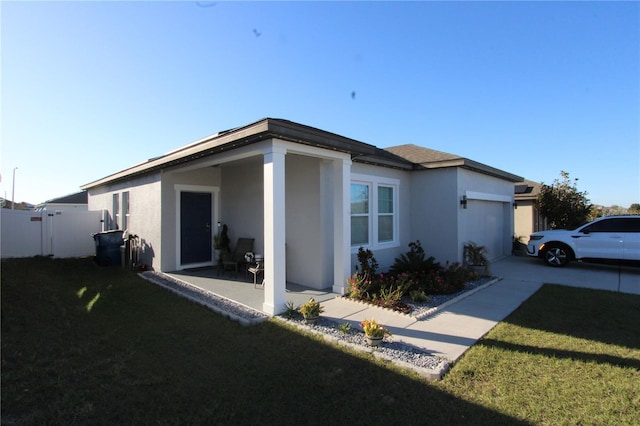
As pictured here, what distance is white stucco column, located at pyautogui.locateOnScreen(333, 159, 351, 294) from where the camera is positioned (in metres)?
6.43

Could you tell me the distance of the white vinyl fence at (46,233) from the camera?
35.4 feet

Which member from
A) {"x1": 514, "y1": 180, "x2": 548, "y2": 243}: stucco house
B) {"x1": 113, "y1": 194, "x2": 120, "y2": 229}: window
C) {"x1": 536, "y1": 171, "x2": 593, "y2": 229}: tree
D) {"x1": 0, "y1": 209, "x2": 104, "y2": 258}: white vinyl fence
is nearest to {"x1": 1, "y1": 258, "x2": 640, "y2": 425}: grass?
{"x1": 113, "y1": 194, "x2": 120, "y2": 229}: window

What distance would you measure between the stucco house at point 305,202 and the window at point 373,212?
0.03 metres

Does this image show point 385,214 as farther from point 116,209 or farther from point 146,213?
point 116,209

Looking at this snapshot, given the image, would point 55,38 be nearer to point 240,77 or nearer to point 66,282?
point 240,77

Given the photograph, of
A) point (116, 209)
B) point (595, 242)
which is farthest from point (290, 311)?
point (116, 209)

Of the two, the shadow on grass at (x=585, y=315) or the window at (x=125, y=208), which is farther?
the window at (x=125, y=208)

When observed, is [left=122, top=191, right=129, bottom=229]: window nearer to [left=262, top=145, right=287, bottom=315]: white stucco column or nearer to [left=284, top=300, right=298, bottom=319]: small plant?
[left=262, top=145, right=287, bottom=315]: white stucco column

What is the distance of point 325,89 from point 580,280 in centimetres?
869

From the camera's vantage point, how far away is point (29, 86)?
6598mm

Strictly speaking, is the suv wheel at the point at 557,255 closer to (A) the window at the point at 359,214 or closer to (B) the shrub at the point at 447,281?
(B) the shrub at the point at 447,281

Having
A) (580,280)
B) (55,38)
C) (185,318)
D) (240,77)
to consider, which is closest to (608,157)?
(580,280)

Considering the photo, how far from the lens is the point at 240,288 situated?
696cm

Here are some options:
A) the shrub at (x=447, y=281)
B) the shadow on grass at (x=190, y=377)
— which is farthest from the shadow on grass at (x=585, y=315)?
the shadow on grass at (x=190, y=377)
